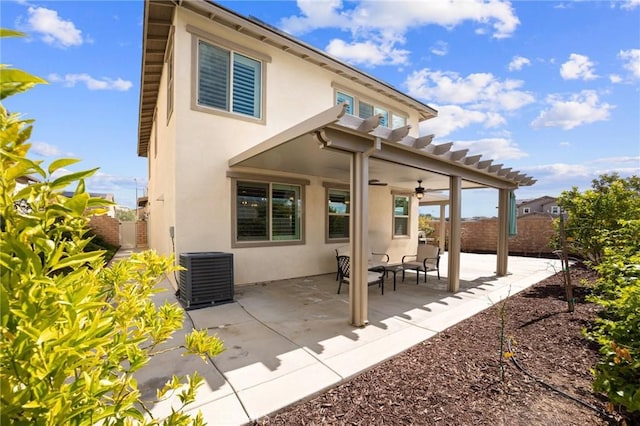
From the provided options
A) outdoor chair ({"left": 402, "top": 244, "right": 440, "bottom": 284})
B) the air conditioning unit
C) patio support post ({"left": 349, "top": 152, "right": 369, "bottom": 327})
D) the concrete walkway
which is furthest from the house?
the air conditioning unit

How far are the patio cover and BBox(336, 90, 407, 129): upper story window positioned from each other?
2964mm

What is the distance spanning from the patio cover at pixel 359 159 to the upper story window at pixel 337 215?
3.49 ft

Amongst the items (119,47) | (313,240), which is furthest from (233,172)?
(119,47)

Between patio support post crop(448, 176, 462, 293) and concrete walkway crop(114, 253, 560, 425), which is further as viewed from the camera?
patio support post crop(448, 176, 462, 293)

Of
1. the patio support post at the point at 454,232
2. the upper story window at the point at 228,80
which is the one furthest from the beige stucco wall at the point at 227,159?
the patio support post at the point at 454,232

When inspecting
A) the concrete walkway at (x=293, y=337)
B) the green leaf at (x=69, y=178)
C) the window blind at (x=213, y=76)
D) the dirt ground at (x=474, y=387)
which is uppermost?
the window blind at (x=213, y=76)

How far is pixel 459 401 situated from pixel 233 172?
6.21 metres

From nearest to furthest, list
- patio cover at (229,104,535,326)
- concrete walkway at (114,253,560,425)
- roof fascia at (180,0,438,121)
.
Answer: concrete walkway at (114,253,560,425)
patio cover at (229,104,535,326)
roof fascia at (180,0,438,121)

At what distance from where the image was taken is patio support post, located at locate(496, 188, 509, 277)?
854cm

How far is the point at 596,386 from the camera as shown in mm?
2236

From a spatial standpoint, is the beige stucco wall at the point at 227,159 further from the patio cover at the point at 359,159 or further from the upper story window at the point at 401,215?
the upper story window at the point at 401,215

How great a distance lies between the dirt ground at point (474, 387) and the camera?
2.47 meters

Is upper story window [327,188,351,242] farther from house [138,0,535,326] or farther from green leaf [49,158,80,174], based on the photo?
green leaf [49,158,80,174]

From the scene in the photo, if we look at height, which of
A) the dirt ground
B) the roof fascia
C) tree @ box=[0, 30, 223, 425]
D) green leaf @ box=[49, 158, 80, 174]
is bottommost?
the dirt ground
